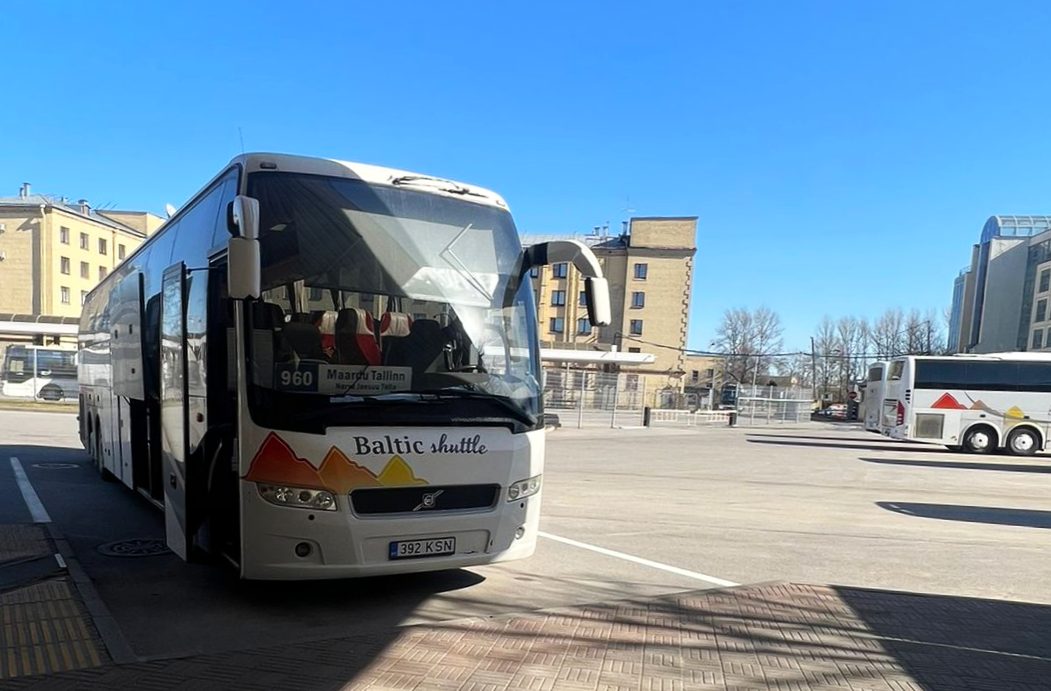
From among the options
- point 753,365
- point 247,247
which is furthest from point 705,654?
point 753,365

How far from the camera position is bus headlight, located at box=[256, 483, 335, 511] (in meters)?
4.31

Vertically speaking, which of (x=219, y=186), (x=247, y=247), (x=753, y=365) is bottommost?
(x=753, y=365)

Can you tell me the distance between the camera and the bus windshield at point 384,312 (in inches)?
173

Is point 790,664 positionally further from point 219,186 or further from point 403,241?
point 219,186

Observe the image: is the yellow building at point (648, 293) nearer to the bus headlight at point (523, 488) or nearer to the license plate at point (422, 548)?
the bus headlight at point (523, 488)

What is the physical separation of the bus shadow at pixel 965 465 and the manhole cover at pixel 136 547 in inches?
736

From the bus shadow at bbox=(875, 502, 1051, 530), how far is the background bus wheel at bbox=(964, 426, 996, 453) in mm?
13092

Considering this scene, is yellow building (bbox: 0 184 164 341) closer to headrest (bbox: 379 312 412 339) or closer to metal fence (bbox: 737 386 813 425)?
metal fence (bbox: 737 386 813 425)

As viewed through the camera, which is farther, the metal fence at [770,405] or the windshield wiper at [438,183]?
the metal fence at [770,405]

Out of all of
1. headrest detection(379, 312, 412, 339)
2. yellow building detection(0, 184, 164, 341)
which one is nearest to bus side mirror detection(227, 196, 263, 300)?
headrest detection(379, 312, 412, 339)

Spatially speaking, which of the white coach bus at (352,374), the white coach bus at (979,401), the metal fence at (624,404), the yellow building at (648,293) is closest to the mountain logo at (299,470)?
the white coach bus at (352,374)

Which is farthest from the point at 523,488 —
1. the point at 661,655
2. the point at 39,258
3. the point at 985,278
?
the point at 985,278

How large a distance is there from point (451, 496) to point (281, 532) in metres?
1.21

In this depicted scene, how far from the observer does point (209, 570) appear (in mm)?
5668
